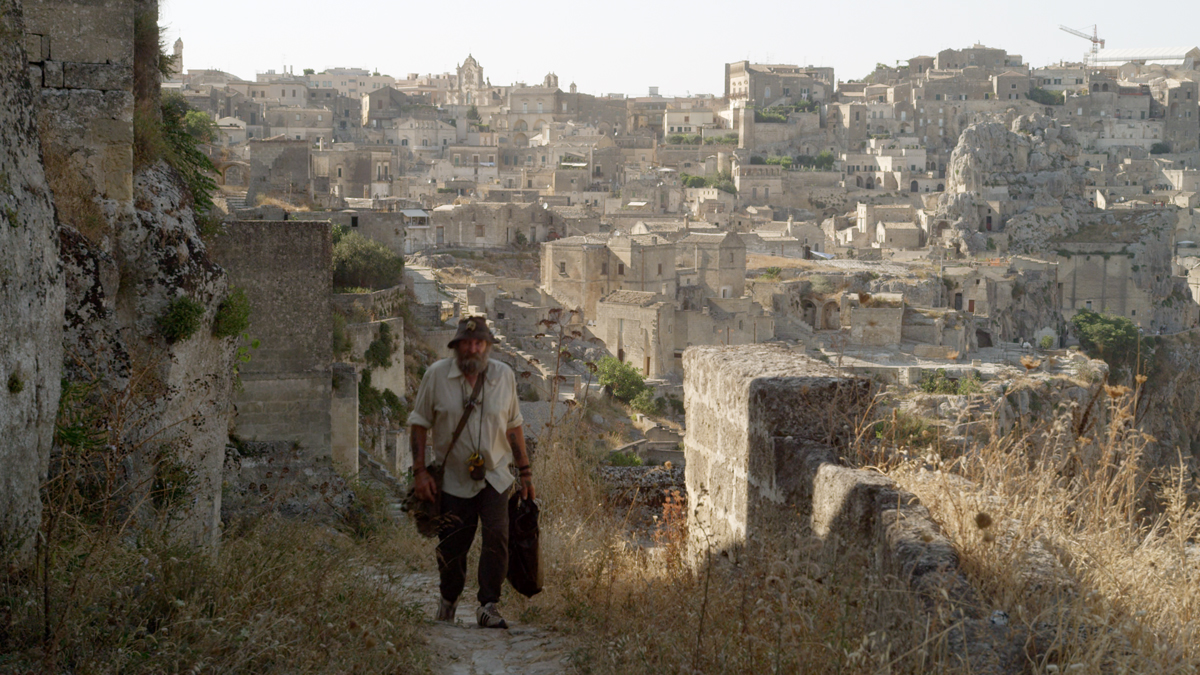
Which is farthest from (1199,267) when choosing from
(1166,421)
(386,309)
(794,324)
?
(386,309)

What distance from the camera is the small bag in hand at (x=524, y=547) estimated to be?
5.13 meters

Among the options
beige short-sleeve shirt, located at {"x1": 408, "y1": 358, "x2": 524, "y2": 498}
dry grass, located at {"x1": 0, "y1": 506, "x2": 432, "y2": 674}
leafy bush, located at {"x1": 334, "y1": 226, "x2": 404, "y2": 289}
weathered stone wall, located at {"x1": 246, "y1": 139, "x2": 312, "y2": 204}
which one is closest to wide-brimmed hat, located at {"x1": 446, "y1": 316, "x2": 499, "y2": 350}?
beige short-sleeve shirt, located at {"x1": 408, "y1": 358, "x2": 524, "y2": 498}

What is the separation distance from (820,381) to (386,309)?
52.5 ft

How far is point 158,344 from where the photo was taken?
5355 mm

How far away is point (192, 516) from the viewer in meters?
5.25

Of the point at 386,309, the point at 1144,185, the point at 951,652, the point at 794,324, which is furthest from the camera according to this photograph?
the point at 1144,185

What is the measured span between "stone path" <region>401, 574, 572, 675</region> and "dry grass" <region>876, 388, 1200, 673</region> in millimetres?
1572

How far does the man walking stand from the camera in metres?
4.96

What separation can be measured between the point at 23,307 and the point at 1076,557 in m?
3.51

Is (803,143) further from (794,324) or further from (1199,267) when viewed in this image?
(794,324)

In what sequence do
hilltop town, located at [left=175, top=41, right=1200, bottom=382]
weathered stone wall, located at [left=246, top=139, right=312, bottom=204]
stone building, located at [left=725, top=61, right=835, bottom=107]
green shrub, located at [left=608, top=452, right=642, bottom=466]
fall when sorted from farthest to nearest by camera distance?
stone building, located at [left=725, top=61, right=835, bottom=107], hilltop town, located at [left=175, top=41, right=1200, bottom=382], weathered stone wall, located at [left=246, top=139, right=312, bottom=204], green shrub, located at [left=608, top=452, right=642, bottom=466]

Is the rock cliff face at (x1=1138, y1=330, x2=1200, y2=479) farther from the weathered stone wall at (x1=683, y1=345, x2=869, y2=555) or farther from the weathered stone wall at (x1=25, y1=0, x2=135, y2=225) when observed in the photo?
the weathered stone wall at (x1=25, y1=0, x2=135, y2=225)

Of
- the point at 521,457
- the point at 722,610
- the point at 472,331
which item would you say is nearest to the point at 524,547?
the point at 521,457

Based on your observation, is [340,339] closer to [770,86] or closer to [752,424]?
[752,424]
